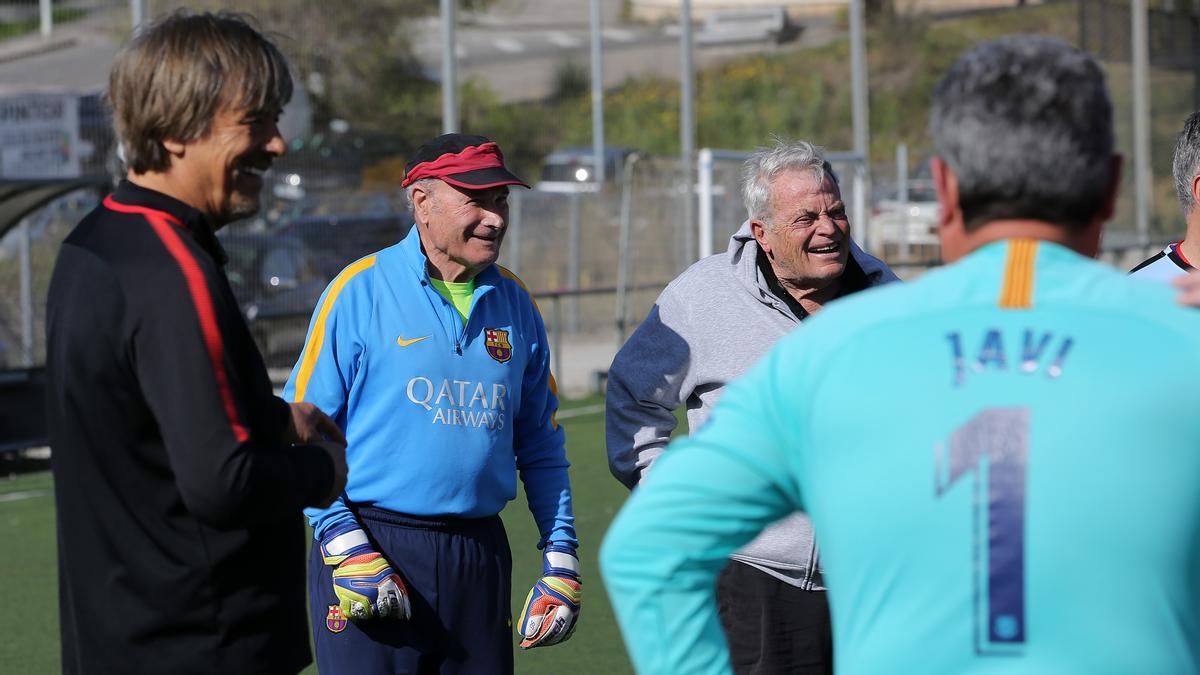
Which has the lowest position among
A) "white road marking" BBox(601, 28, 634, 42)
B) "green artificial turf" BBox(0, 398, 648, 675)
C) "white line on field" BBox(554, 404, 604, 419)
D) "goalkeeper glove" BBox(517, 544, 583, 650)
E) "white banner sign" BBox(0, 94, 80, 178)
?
"green artificial turf" BBox(0, 398, 648, 675)

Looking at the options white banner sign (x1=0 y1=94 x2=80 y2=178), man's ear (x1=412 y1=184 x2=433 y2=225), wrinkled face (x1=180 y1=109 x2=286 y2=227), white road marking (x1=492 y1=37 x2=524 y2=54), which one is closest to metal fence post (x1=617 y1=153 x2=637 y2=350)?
white banner sign (x1=0 y1=94 x2=80 y2=178)

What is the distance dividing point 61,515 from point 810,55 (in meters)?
35.1

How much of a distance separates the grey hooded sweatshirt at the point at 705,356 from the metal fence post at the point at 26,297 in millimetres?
9191

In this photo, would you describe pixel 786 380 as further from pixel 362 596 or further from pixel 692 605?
pixel 362 596

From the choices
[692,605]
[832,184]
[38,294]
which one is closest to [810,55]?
[38,294]

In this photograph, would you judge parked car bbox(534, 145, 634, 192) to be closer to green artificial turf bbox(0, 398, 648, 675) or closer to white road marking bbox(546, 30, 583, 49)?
white road marking bbox(546, 30, 583, 49)

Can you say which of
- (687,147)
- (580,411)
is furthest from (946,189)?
(687,147)

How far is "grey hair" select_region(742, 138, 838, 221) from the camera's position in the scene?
13.4 ft

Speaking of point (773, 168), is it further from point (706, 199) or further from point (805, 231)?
point (706, 199)

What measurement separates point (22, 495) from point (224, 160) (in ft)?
28.9

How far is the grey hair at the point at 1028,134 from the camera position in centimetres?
168

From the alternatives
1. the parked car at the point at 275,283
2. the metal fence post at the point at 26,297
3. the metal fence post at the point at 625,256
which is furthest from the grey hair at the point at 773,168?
the metal fence post at the point at 625,256

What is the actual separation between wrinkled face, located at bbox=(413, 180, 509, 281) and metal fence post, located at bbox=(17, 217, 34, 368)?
29.5ft

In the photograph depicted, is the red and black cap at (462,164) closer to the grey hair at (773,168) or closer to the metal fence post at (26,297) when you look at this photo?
the grey hair at (773,168)
